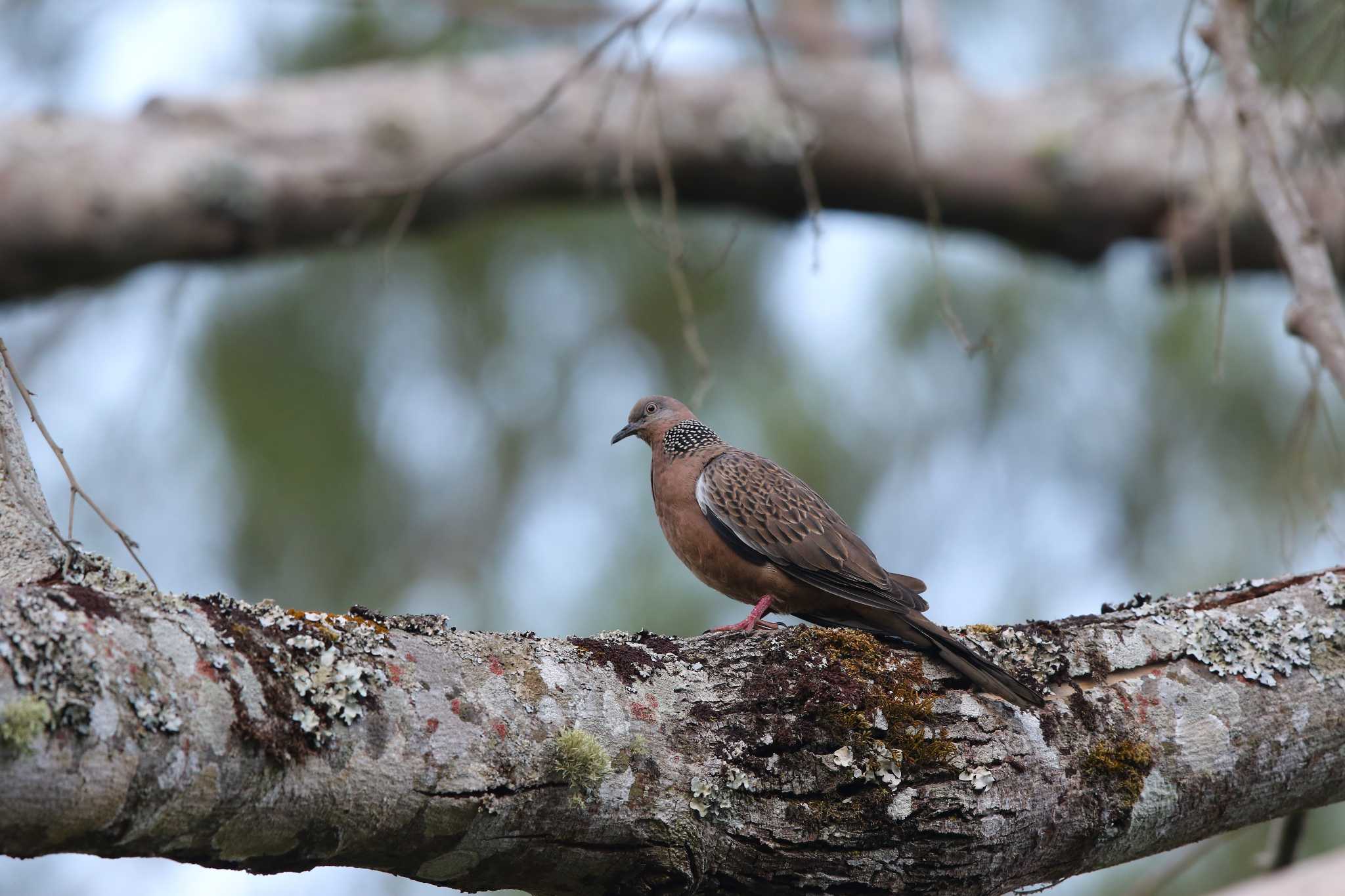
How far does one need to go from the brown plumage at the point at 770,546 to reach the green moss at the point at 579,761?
2.99 ft

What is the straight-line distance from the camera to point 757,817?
93.9 inches

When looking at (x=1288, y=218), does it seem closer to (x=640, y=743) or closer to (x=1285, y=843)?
(x=1285, y=843)

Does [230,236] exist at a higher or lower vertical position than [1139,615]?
higher

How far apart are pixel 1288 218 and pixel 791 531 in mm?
1613

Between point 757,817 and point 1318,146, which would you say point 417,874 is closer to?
point 757,817

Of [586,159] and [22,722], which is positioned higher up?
[586,159]

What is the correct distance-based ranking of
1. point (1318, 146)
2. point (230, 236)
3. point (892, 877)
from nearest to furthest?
point (892, 877)
point (230, 236)
point (1318, 146)

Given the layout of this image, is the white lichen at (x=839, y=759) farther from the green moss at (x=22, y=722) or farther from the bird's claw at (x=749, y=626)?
the green moss at (x=22, y=722)

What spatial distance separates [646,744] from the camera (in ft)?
7.79

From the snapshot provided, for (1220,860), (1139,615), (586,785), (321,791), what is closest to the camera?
(321,791)

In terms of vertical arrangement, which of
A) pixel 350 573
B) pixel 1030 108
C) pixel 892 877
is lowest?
pixel 892 877

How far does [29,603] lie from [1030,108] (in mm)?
5979

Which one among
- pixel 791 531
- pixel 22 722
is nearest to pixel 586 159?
pixel 791 531

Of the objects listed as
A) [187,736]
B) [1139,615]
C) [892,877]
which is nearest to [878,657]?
[892,877]
